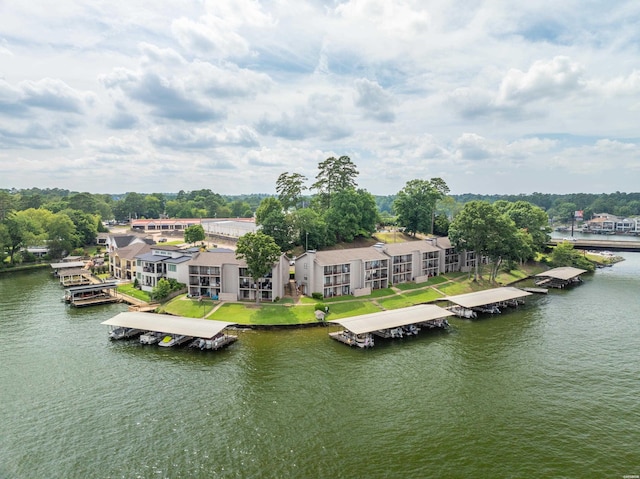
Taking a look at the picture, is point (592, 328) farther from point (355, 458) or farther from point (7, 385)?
point (7, 385)

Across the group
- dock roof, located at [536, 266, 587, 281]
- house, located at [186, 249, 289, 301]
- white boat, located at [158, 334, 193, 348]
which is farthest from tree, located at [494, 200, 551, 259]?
white boat, located at [158, 334, 193, 348]

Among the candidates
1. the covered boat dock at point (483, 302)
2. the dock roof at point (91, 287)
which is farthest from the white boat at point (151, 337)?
the covered boat dock at point (483, 302)

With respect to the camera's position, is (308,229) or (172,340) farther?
(308,229)

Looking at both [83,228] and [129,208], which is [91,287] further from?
[129,208]

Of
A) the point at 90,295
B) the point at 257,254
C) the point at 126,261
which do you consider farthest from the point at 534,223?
the point at 90,295

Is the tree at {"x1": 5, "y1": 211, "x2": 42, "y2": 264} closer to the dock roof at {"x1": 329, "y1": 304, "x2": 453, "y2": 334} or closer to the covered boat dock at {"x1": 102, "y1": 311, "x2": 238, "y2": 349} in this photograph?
the covered boat dock at {"x1": 102, "y1": 311, "x2": 238, "y2": 349}

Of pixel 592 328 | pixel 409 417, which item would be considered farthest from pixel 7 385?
pixel 592 328

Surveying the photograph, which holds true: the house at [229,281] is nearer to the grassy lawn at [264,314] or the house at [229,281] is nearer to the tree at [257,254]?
the tree at [257,254]
